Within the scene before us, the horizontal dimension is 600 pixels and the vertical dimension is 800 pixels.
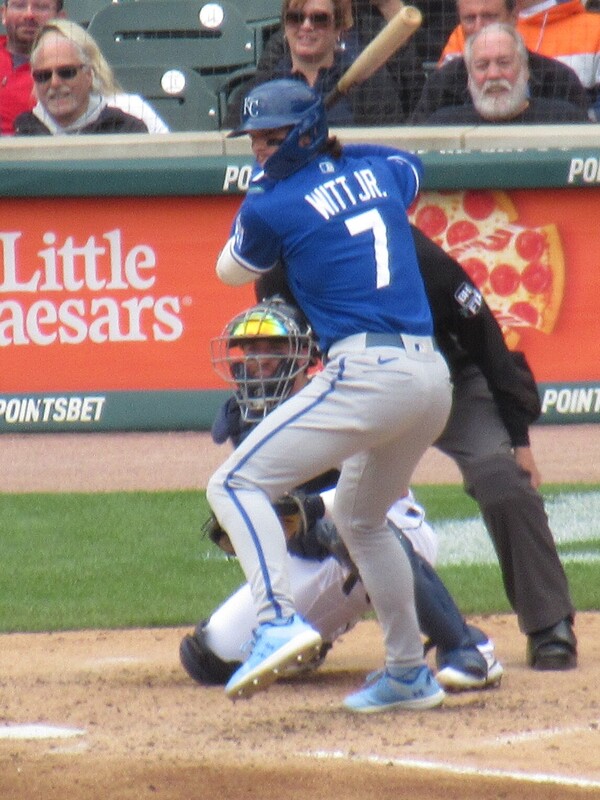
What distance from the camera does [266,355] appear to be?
13.6 feet

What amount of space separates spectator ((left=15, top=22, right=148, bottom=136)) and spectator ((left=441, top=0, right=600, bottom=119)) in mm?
1954

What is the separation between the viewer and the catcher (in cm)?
418

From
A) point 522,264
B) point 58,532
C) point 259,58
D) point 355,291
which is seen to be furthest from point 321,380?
point 259,58

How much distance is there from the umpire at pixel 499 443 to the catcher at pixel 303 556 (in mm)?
217

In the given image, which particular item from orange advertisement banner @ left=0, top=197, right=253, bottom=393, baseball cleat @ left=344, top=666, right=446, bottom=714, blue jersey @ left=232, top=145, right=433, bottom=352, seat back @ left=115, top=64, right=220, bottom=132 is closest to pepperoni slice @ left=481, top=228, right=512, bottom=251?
orange advertisement banner @ left=0, top=197, right=253, bottom=393

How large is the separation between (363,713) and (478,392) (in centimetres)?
104

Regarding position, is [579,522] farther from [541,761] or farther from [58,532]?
[541,761]

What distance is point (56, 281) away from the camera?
874 centimetres

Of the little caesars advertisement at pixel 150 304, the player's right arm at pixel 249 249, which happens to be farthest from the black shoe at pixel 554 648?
the little caesars advertisement at pixel 150 304

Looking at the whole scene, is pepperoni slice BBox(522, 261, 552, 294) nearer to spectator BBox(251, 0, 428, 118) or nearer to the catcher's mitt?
spectator BBox(251, 0, 428, 118)

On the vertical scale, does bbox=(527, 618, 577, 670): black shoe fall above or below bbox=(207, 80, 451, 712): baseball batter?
below

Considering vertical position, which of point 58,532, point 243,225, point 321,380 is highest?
point 243,225

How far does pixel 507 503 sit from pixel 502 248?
430 centimetres

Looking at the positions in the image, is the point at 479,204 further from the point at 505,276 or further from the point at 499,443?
the point at 499,443
